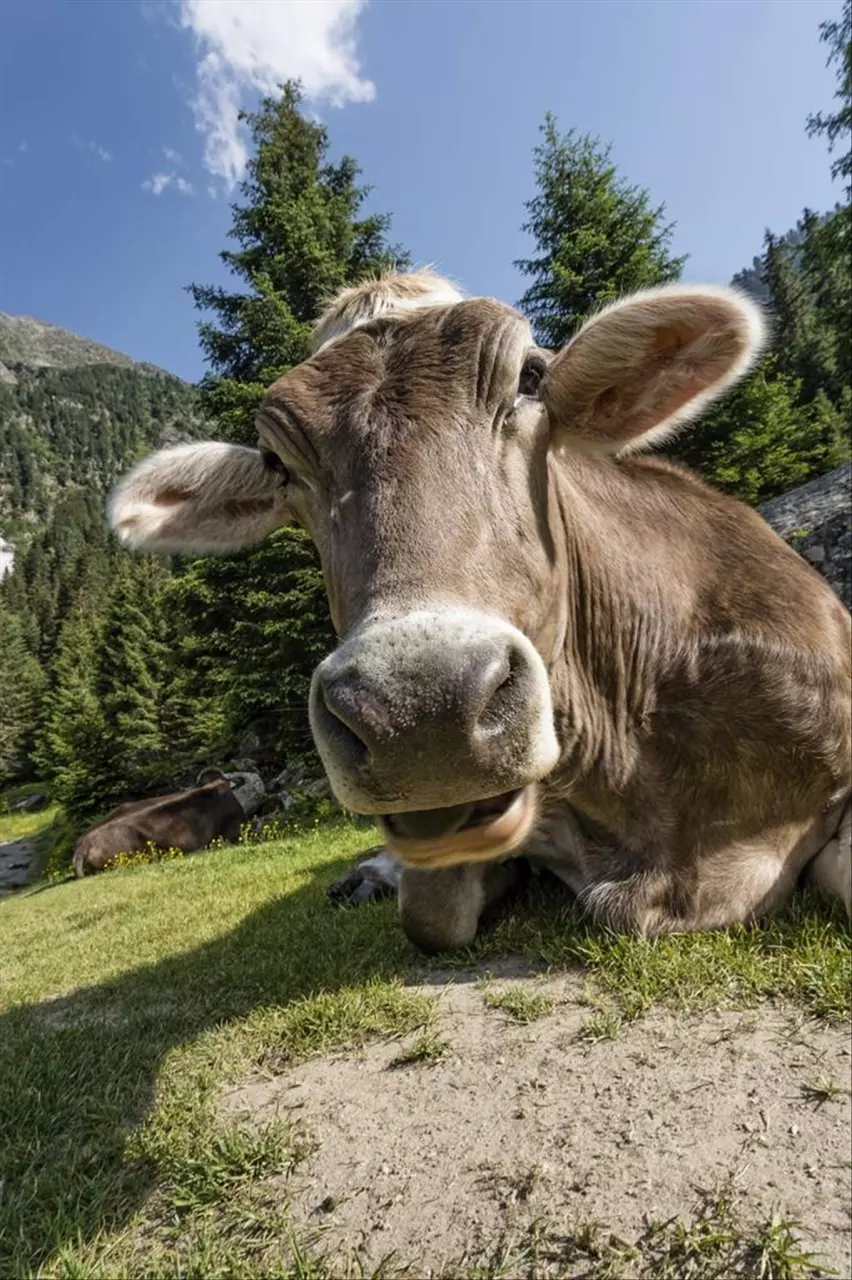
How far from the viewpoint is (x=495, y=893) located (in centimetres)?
373

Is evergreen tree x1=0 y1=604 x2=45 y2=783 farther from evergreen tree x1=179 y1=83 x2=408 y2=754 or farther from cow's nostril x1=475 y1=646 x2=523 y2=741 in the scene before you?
cow's nostril x1=475 y1=646 x2=523 y2=741

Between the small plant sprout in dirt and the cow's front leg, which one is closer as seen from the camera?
the small plant sprout in dirt

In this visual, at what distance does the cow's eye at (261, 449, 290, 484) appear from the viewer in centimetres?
297

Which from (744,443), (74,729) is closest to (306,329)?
(744,443)

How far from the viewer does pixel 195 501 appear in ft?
12.0

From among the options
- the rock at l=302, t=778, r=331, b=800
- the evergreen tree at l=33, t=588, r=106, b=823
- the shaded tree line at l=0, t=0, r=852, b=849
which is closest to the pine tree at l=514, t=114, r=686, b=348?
the shaded tree line at l=0, t=0, r=852, b=849

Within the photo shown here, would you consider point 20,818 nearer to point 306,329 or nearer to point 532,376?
point 306,329

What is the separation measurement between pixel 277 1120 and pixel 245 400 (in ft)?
52.4

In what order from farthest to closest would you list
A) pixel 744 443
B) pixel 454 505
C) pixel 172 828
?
pixel 172 828 < pixel 744 443 < pixel 454 505

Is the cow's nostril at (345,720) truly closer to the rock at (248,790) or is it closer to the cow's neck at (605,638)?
the cow's neck at (605,638)

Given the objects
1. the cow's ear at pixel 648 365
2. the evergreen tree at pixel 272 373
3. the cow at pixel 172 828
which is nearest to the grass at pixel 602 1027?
the cow's ear at pixel 648 365

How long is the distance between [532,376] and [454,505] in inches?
31.2

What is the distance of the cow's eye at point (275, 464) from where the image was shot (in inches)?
117

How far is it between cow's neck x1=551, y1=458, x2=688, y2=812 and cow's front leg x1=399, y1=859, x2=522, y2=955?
767mm
